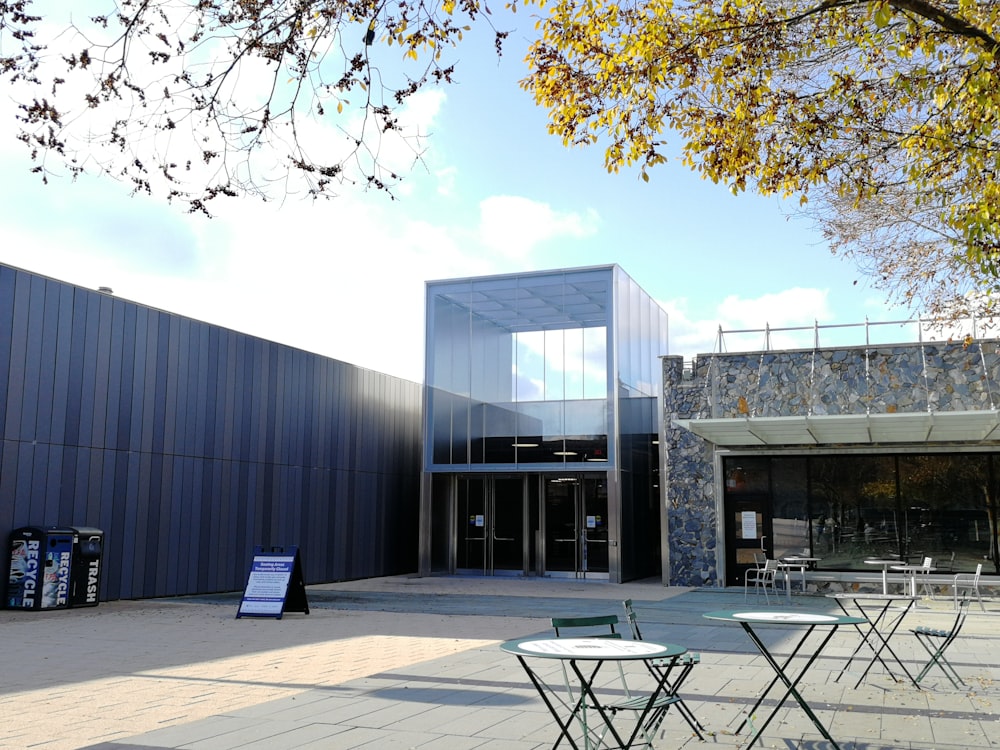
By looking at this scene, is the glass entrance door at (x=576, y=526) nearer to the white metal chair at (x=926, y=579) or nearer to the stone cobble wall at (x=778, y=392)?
the stone cobble wall at (x=778, y=392)

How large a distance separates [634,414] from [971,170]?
13.5 metres

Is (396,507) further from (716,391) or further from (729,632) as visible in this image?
(729,632)

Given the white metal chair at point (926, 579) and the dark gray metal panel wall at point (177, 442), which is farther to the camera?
the white metal chair at point (926, 579)

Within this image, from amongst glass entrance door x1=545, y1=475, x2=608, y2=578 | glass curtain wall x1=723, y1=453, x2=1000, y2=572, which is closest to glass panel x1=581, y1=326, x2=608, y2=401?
glass entrance door x1=545, y1=475, x2=608, y2=578

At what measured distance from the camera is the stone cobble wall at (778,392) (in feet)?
54.5

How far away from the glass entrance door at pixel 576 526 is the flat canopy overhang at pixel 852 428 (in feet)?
12.0

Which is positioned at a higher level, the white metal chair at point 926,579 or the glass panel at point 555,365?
the glass panel at point 555,365

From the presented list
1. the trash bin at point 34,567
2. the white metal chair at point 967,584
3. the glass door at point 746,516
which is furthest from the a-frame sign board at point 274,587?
the white metal chair at point 967,584

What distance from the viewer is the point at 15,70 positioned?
15.1ft

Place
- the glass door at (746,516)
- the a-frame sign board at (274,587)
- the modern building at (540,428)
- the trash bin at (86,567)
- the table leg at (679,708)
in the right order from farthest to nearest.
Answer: the modern building at (540,428) < the glass door at (746,516) < the trash bin at (86,567) < the a-frame sign board at (274,587) < the table leg at (679,708)

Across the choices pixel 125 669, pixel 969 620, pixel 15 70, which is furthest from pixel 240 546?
pixel 15 70

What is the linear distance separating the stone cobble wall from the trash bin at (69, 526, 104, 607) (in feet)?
33.8

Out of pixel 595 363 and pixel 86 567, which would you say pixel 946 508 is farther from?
pixel 86 567

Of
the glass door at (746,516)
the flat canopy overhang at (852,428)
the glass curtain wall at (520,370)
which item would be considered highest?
the glass curtain wall at (520,370)
